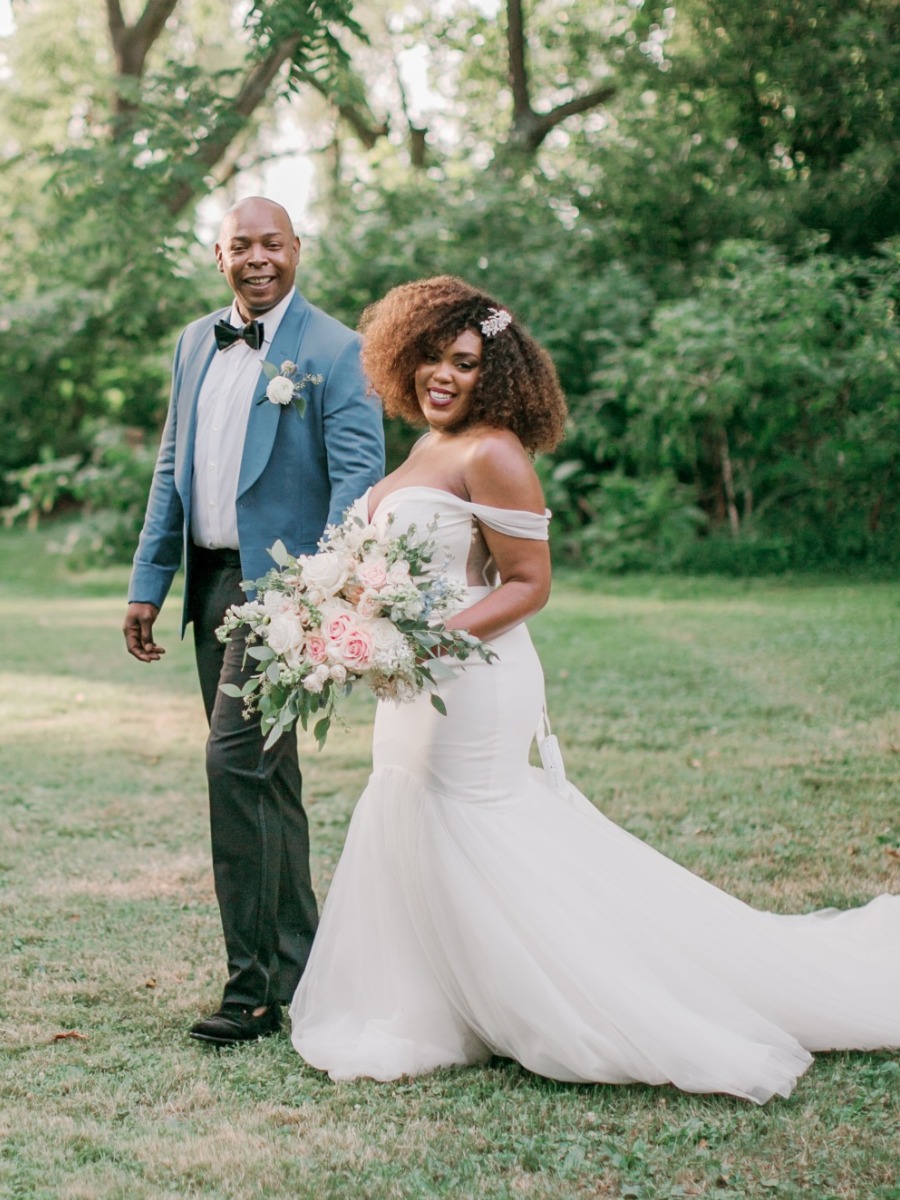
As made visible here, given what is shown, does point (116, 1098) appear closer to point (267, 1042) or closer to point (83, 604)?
point (267, 1042)

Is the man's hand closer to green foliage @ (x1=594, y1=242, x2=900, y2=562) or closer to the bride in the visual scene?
the bride

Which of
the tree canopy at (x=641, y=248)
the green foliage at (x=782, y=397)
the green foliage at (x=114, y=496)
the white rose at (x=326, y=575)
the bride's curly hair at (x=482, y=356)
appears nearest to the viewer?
the white rose at (x=326, y=575)

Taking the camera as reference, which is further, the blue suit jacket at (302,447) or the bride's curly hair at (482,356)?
the blue suit jacket at (302,447)

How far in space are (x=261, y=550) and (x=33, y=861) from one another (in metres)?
2.55

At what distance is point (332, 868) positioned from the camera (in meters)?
5.57

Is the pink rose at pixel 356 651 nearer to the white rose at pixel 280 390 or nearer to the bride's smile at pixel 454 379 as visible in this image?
the bride's smile at pixel 454 379

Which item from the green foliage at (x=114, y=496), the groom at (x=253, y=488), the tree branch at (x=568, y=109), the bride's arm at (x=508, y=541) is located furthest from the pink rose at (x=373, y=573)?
the tree branch at (x=568, y=109)

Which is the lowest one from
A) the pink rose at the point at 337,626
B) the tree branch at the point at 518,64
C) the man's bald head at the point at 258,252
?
the pink rose at the point at 337,626

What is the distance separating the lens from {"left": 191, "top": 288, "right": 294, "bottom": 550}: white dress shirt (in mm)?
3986

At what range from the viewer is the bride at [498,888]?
11.5 feet

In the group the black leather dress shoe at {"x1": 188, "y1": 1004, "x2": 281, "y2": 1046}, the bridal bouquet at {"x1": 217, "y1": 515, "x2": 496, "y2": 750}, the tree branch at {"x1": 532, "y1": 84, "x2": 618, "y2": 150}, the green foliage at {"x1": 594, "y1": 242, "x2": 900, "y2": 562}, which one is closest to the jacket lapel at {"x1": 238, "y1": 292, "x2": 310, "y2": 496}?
the bridal bouquet at {"x1": 217, "y1": 515, "x2": 496, "y2": 750}

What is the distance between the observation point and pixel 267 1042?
3.82 m

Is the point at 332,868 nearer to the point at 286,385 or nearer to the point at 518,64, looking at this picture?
the point at 286,385

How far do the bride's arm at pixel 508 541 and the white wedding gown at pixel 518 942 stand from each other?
0.13ft
